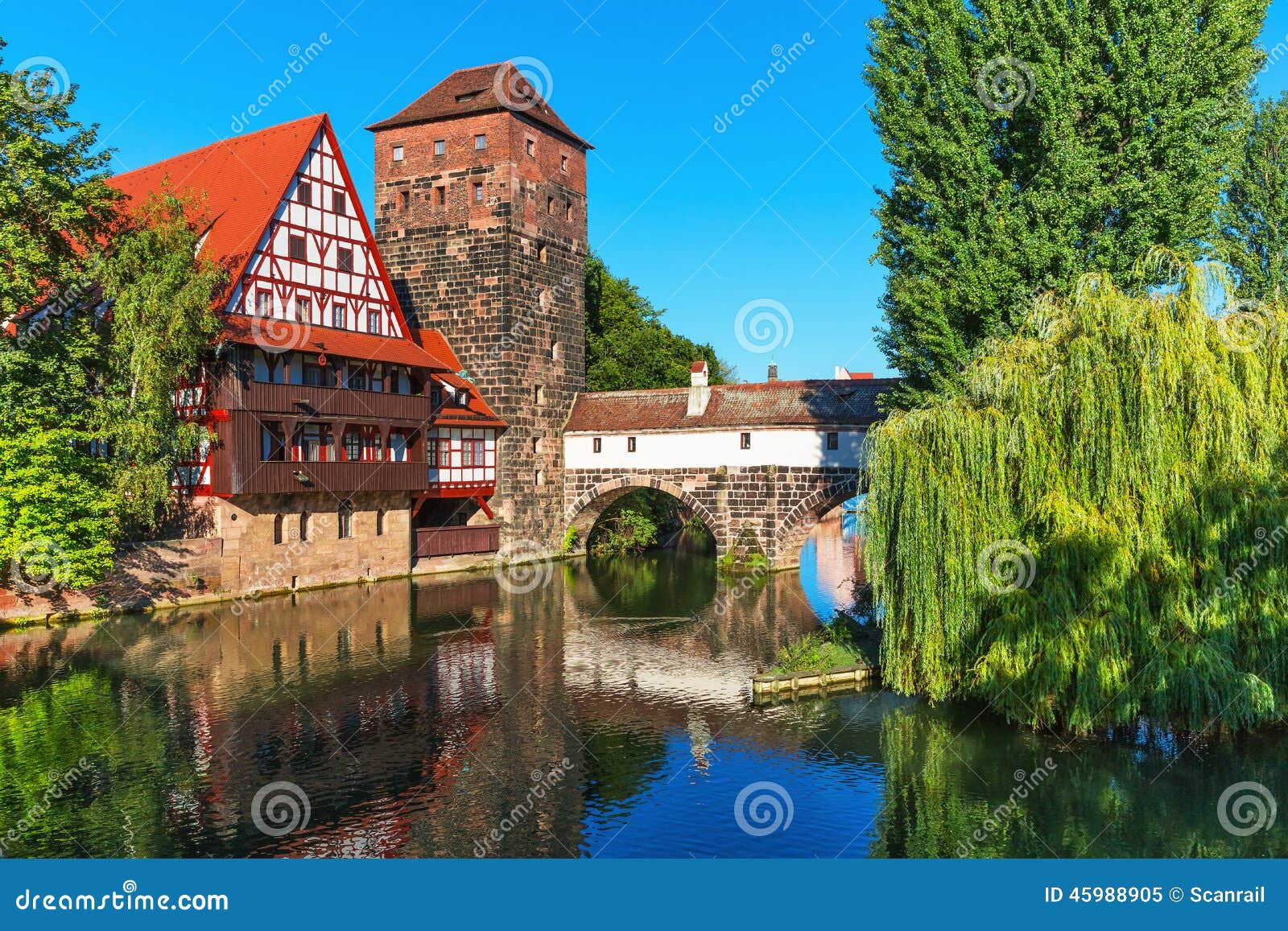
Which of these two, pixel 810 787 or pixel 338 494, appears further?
pixel 338 494

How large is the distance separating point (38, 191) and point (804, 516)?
26.1 meters

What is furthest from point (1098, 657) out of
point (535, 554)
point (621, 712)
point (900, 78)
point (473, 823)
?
point (535, 554)

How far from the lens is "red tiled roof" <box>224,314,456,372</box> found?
2942 centimetres

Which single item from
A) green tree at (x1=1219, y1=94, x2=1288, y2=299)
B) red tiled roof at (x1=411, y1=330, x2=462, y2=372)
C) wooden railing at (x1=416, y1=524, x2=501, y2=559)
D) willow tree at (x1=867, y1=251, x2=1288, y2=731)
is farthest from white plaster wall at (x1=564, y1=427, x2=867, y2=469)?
willow tree at (x1=867, y1=251, x2=1288, y2=731)

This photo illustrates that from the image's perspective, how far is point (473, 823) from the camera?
12766 millimetres

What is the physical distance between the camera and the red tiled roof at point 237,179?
30562mm

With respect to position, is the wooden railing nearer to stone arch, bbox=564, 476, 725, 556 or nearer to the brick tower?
the brick tower

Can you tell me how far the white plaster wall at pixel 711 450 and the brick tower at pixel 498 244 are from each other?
169 cm

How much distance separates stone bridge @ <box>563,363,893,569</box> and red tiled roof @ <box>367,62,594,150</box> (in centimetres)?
1209

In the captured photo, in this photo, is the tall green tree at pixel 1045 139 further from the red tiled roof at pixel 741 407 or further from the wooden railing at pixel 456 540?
the wooden railing at pixel 456 540

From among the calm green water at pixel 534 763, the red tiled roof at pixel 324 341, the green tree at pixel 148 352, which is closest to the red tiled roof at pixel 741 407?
the red tiled roof at pixel 324 341

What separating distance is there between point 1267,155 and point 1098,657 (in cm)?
2532

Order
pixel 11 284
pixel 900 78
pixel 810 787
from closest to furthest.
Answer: pixel 810 787 → pixel 900 78 → pixel 11 284

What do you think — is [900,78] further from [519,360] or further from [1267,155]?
[519,360]
